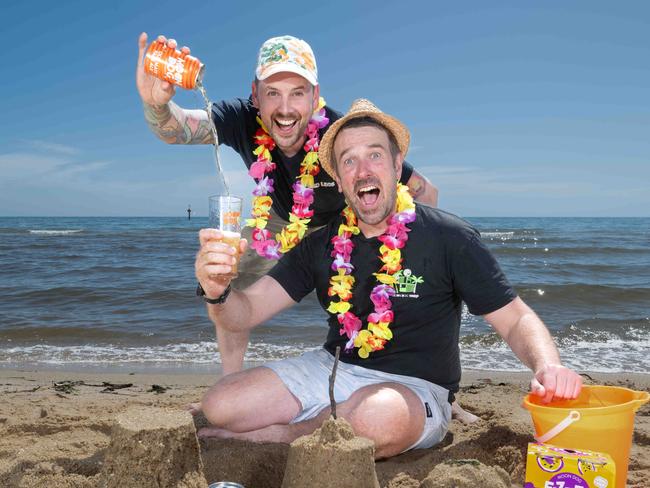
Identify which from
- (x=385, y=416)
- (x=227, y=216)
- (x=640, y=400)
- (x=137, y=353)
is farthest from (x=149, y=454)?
(x=137, y=353)

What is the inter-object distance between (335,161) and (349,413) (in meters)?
1.55

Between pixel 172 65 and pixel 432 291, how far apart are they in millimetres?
2011

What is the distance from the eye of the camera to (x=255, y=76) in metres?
4.19

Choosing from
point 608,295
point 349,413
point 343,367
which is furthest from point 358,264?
point 608,295

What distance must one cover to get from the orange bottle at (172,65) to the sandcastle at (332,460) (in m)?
2.18

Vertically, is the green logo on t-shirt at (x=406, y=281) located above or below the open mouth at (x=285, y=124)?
below

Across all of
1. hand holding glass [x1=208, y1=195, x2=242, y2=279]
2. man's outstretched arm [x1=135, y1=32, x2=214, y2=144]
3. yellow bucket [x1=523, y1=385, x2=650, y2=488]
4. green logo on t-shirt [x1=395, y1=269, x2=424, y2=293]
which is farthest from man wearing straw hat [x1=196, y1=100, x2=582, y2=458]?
man's outstretched arm [x1=135, y1=32, x2=214, y2=144]

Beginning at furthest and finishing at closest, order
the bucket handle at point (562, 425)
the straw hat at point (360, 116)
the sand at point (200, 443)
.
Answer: the straw hat at point (360, 116) → the sand at point (200, 443) → the bucket handle at point (562, 425)

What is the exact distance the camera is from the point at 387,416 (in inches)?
122

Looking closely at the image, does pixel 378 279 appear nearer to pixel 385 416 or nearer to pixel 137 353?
pixel 385 416

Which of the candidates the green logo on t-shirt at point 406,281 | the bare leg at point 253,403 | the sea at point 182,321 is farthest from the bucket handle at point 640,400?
the sea at point 182,321

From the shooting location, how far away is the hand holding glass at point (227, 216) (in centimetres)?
274

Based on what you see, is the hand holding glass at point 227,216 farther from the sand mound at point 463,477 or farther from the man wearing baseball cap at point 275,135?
the sand mound at point 463,477

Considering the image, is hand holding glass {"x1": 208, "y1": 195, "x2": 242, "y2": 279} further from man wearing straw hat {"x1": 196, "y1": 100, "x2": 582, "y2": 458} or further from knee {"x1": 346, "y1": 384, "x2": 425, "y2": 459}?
knee {"x1": 346, "y1": 384, "x2": 425, "y2": 459}
